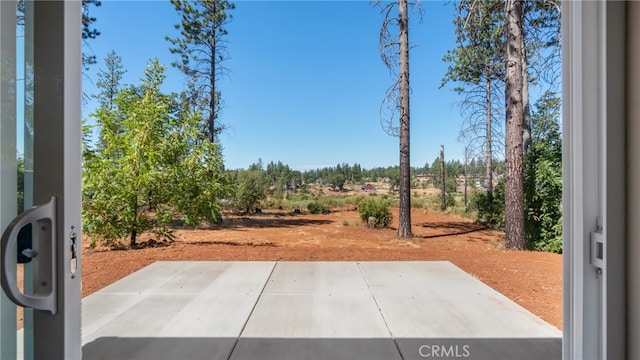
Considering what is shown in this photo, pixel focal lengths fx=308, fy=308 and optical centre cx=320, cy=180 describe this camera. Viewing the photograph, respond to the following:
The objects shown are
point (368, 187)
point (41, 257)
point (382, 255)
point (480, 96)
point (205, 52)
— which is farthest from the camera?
point (368, 187)

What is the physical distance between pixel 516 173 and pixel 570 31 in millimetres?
5558

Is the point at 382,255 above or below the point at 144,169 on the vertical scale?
below

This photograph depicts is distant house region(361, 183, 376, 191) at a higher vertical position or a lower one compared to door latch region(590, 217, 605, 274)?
lower

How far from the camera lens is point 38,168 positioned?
601 mm

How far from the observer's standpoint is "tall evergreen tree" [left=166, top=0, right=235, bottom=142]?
9.51 metres

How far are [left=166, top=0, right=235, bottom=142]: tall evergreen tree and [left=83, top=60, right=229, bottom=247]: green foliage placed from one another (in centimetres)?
437

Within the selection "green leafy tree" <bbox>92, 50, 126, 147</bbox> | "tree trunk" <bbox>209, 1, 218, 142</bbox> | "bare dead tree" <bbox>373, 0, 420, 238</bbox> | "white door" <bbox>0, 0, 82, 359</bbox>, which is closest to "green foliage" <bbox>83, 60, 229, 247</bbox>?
"green leafy tree" <bbox>92, 50, 126, 147</bbox>

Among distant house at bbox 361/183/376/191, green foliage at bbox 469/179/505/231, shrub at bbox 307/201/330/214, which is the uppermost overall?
distant house at bbox 361/183/376/191

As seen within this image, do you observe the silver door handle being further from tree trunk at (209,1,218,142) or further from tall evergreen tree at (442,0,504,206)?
tall evergreen tree at (442,0,504,206)

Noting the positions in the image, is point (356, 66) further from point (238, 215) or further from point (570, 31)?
point (570, 31)

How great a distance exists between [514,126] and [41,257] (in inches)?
255

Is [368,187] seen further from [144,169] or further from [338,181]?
[144,169]

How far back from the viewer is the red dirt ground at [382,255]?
11.2 feet


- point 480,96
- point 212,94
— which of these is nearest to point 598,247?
point 212,94
